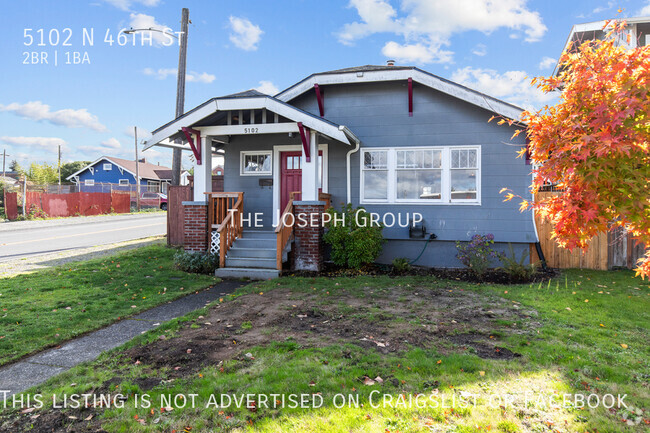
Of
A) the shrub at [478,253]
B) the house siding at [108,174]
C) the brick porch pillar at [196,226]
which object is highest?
the house siding at [108,174]

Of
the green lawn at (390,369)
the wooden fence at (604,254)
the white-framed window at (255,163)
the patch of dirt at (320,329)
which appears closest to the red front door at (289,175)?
the white-framed window at (255,163)

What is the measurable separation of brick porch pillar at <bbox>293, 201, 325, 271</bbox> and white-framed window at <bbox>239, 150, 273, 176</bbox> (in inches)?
87.4

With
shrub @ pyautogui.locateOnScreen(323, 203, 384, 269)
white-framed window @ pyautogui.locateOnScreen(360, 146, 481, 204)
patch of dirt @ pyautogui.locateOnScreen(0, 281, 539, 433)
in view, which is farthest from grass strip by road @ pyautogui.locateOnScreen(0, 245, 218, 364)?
white-framed window @ pyautogui.locateOnScreen(360, 146, 481, 204)

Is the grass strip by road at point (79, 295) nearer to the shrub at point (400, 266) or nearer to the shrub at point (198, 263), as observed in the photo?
the shrub at point (198, 263)

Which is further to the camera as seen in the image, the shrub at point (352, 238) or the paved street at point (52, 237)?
the paved street at point (52, 237)

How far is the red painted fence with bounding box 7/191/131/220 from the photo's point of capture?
69.9 ft

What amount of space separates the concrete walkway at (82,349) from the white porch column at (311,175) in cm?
337

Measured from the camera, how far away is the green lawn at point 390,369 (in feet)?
8.84

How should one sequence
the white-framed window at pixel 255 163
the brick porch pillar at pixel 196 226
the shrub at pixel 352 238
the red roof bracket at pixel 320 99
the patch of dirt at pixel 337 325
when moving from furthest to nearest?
the white-framed window at pixel 255 163, the red roof bracket at pixel 320 99, the brick porch pillar at pixel 196 226, the shrub at pixel 352 238, the patch of dirt at pixel 337 325

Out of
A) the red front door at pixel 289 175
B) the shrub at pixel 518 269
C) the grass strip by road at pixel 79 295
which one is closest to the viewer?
the grass strip by road at pixel 79 295

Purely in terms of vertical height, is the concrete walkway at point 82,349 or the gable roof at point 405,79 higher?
the gable roof at point 405,79

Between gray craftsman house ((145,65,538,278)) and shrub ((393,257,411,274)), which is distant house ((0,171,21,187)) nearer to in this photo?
gray craftsman house ((145,65,538,278))

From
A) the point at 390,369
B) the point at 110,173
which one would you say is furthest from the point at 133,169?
the point at 390,369

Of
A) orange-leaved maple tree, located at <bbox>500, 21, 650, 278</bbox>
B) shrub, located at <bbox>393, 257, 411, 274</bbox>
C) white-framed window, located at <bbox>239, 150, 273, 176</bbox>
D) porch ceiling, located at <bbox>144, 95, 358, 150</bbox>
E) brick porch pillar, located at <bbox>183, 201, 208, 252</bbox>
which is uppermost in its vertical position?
porch ceiling, located at <bbox>144, 95, 358, 150</bbox>
